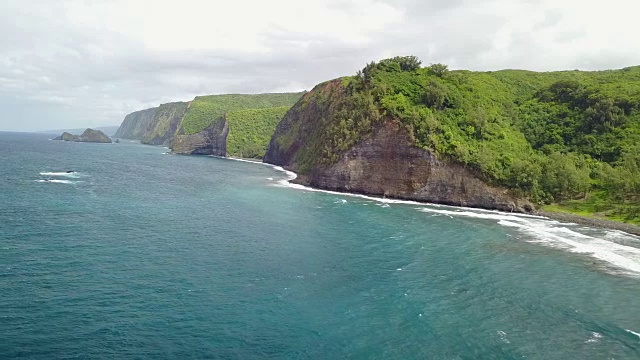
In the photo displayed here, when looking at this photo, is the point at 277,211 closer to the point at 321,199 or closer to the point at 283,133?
the point at 321,199

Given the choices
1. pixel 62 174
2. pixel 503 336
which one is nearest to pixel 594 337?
pixel 503 336

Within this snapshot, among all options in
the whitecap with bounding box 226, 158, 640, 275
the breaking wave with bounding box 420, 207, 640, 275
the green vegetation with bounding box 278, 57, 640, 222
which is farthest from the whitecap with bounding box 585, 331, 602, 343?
the green vegetation with bounding box 278, 57, 640, 222

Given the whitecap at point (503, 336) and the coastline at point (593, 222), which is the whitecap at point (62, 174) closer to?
the whitecap at point (503, 336)

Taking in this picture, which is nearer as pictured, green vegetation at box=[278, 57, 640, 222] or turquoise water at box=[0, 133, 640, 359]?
turquoise water at box=[0, 133, 640, 359]

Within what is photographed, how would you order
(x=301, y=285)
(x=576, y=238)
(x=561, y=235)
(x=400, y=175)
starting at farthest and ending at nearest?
(x=400, y=175), (x=561, y=235), (x=576, y=238), (x=301, y=285)

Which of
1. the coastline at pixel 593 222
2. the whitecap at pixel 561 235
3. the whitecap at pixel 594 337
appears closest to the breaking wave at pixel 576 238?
the whitecap at pixel 561 235

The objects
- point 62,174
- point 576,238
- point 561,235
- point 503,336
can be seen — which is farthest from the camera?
point 62,174

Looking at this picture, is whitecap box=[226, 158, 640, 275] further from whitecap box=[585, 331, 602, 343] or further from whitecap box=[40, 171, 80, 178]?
whitecap box=[40, 171, 80, 178]

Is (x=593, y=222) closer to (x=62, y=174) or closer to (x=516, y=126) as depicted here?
(x=516, y=126)
